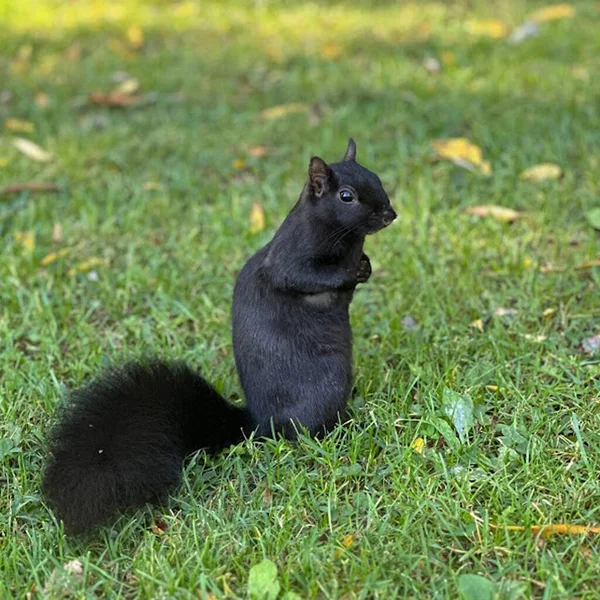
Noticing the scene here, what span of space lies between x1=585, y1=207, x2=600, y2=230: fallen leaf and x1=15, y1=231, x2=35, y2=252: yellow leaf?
2389 millimetres

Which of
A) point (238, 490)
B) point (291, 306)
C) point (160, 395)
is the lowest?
point (238, 490)

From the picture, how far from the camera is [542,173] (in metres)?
4.16

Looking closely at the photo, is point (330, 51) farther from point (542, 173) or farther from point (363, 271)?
point (363, 271)

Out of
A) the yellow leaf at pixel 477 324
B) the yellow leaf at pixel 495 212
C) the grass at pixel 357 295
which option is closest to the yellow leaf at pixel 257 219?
the grass at pixel 357 295

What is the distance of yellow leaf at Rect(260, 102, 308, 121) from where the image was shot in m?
5.09

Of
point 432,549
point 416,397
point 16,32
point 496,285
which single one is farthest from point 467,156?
point 16,32

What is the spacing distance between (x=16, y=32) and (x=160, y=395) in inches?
206

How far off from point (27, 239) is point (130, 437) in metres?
1.89

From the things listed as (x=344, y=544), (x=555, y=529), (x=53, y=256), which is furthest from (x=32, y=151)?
(x=555, y=529)

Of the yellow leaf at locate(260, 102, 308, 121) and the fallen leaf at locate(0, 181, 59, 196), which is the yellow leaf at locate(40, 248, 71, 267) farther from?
the yellow leaf at locate(260, 102, 308, 121)

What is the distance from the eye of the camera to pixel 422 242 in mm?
3756

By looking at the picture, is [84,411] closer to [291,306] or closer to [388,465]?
[291,306]

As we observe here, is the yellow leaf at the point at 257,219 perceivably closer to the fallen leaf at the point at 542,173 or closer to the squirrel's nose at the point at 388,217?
the fallen leaf at the point at 542,173

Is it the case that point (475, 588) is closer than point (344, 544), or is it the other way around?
point (475, 588)
